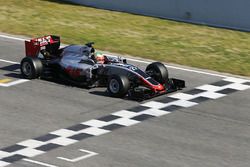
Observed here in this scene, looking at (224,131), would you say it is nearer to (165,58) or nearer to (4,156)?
(4,156)

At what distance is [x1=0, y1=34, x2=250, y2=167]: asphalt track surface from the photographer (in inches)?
792

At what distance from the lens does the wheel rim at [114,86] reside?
24.4 meters

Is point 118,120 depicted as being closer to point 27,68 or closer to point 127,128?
point 127,128

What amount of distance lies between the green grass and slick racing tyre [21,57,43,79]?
15.4ft

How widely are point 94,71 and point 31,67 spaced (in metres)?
2.13

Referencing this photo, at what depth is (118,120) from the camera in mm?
22984

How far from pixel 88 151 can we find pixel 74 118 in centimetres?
259

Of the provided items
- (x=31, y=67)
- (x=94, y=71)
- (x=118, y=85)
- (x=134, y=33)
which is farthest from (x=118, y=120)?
(x=134, y=33)

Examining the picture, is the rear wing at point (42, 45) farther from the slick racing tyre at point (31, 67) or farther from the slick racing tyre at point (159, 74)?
the slick racing tyre at point (159, 74)

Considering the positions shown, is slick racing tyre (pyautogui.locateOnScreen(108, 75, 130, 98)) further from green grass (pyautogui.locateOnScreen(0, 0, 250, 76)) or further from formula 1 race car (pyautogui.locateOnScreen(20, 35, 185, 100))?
green grass (pyautogui.locateOnScreen(0, 0, 250, 76))

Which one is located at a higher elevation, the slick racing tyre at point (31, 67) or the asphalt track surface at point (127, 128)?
the slick racing tyre at point (31, 67)

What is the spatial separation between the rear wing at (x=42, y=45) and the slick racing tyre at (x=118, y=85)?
3.30 m

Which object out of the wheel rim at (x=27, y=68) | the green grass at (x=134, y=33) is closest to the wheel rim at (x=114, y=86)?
the wheel rim at (x=27, y=68)

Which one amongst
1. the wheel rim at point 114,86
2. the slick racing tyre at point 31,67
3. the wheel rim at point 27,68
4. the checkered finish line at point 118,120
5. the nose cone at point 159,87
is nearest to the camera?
the checkered finish line at point 118,120
